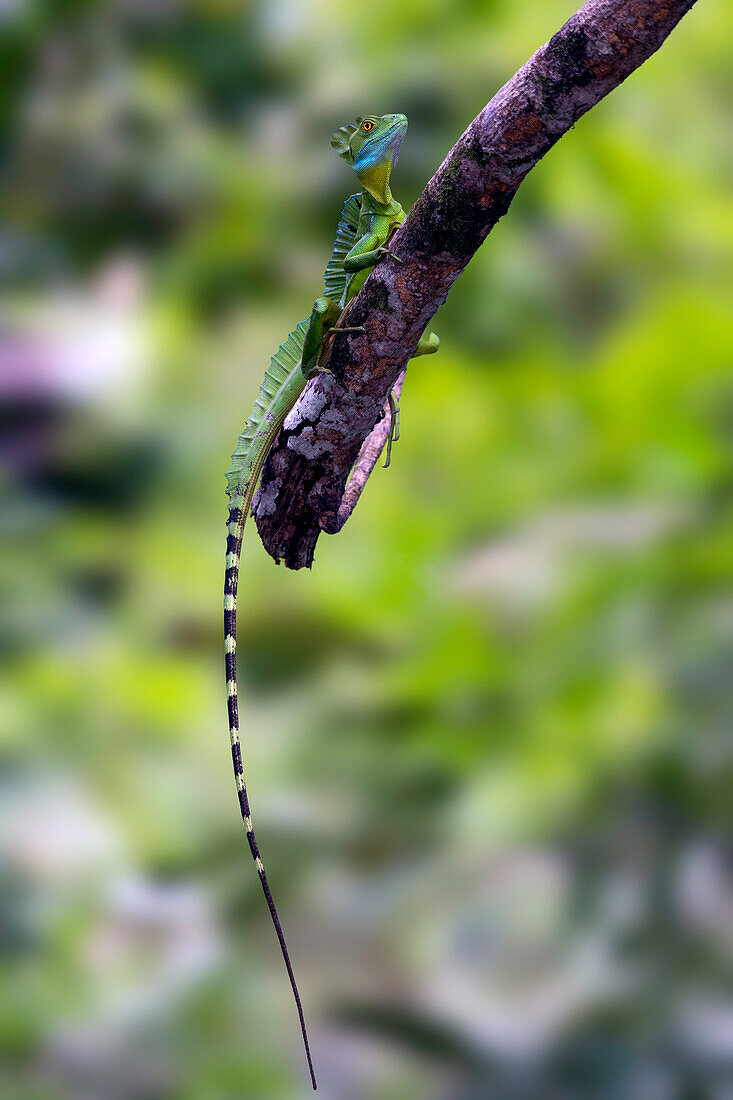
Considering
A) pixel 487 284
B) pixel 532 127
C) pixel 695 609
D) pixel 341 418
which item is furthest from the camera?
pixel 487 284

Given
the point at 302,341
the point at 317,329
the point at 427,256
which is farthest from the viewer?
the point at 302,341

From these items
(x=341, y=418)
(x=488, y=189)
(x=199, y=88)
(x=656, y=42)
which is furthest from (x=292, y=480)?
(x=199, y=88)

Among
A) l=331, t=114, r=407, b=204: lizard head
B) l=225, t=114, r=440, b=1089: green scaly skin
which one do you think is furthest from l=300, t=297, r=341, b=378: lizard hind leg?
l=331, t=114, r=407, b=204: lizard head

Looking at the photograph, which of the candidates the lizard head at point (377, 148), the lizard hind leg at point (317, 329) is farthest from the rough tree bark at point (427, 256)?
the lizard head at point (377, 148)

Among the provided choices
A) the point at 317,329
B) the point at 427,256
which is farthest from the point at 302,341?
the point at 427,256

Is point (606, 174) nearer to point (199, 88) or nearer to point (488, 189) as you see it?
point (199, 88)

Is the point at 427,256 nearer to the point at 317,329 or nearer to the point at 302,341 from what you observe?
the point at 317,329

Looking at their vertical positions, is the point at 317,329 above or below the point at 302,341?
below
